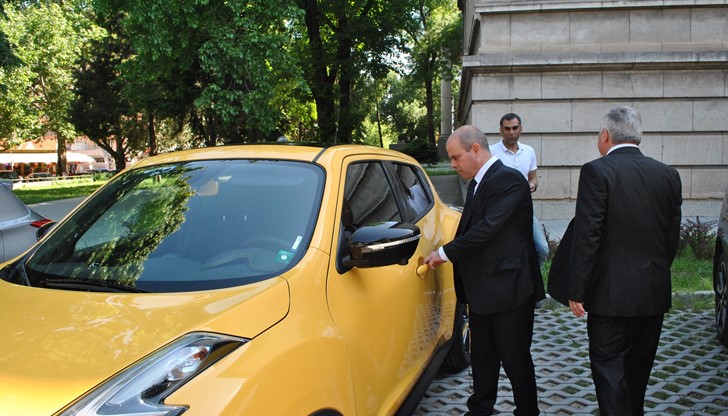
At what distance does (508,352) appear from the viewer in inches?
138

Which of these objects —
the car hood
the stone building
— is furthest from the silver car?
the stone building

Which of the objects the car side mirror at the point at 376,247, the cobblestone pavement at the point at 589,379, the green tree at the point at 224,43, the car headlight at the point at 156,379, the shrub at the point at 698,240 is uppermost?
the green tree at the point at 224,43

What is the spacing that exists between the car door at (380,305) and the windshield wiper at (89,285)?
81 centimetres

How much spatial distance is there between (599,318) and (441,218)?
153 centimetres

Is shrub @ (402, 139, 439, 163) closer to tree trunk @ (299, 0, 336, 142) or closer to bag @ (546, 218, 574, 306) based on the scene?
tree trunk @ (299, 0, 336, 142)

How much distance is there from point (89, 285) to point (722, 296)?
500cm

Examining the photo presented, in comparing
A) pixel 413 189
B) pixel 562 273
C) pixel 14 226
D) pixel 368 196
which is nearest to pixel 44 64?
pixel 14 226

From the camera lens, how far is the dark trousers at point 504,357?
3496 millimetres

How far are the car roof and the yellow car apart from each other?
0.05 ft

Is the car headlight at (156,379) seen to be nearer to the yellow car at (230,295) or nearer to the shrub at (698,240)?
the yellow car at (230,295)

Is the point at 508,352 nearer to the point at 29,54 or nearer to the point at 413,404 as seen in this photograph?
the point at 413,404

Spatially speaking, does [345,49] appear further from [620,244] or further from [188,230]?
[188,230]

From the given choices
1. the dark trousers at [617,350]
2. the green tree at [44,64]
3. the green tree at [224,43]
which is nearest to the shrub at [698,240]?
the dark trousers at [617,350]

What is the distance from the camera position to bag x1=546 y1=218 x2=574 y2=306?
11.2 feet
